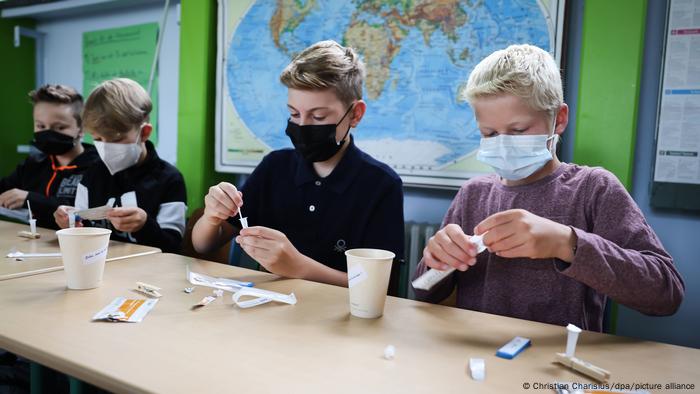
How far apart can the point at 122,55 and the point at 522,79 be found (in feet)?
9.40

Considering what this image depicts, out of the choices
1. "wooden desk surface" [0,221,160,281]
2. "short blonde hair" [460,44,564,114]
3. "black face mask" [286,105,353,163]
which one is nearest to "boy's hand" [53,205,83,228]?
"wooden desk surface" [0,221,160,281]

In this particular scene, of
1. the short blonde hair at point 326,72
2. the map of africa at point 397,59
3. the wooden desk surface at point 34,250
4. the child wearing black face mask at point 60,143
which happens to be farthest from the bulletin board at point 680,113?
the child wearing black face mask at point 60,143

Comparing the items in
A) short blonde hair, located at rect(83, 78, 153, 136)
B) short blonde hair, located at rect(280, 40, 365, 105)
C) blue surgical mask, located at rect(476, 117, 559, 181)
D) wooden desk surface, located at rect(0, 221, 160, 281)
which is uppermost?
short blonde hair, located at rect(280, 40, 365, 105)

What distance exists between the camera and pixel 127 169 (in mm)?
1892

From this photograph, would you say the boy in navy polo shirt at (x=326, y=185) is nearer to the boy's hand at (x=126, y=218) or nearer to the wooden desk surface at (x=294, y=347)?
the boy's hand at (x=126, y=218)

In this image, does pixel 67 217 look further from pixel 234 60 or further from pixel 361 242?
pixel 234 60

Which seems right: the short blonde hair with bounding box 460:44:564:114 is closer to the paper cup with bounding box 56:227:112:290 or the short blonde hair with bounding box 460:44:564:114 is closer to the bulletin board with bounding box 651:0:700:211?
the bulletin board with bounding box 651:0:700:211

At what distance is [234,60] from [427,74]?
1.10 metres

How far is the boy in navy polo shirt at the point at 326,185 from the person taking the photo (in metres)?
1.39

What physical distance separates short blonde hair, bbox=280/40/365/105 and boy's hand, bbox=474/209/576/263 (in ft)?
2.31

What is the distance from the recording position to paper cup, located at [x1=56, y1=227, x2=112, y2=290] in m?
0.97

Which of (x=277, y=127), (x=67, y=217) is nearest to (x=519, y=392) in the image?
(x=67, y=217)

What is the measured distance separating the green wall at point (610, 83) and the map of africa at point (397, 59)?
0.16 metres

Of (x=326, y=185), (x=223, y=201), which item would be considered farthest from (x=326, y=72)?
(x=223, y=201)
